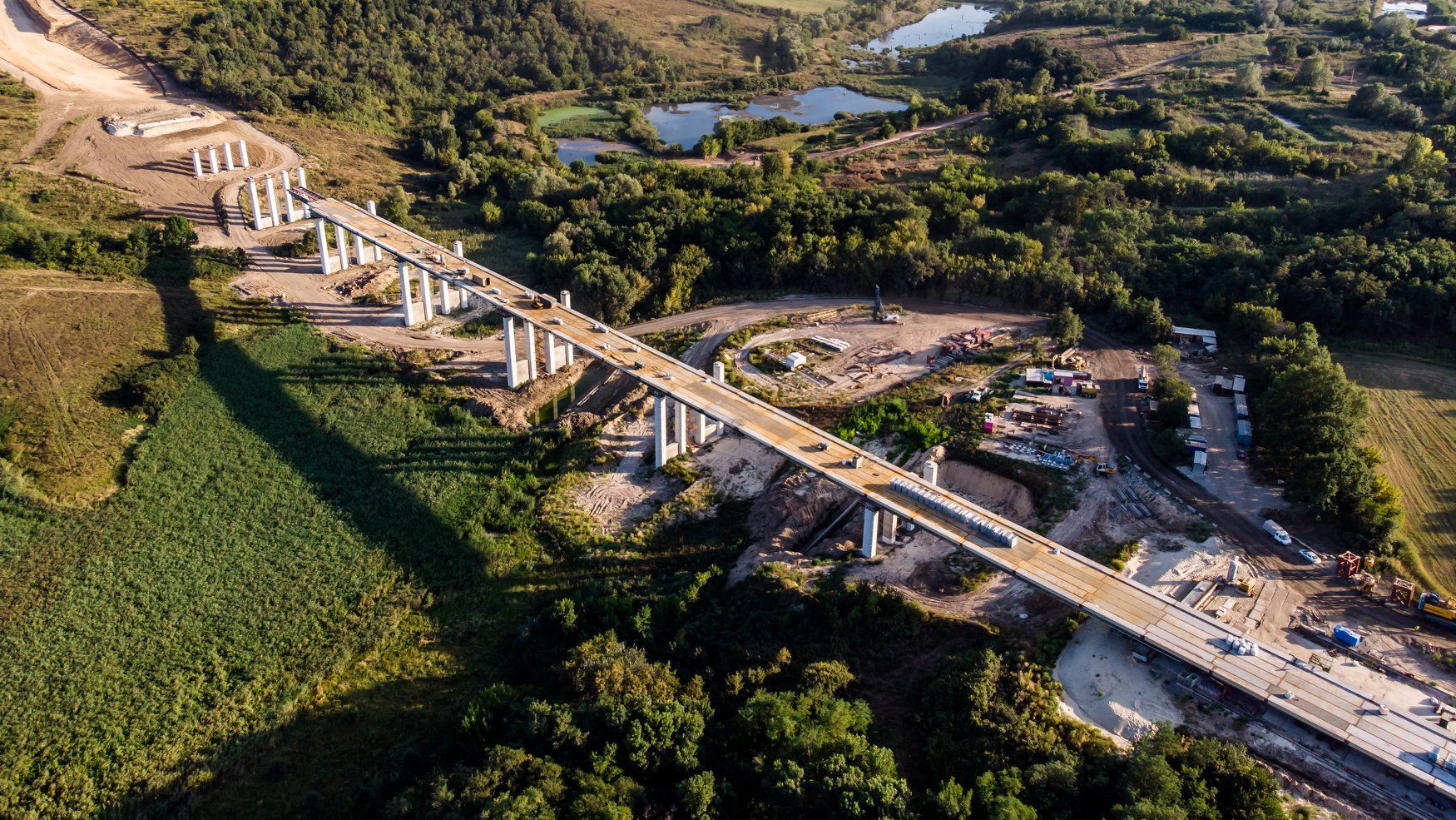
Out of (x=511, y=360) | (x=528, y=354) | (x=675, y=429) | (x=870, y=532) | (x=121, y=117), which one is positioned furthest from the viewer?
(x=121, y=117)

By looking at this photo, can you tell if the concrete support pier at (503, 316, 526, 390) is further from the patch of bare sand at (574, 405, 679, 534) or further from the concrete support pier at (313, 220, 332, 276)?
the concrete support pier at (313, 220, 332, 276)

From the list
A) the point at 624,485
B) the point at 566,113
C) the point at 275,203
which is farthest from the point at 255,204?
the point at 566,113

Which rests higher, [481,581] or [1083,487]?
[1083,487]

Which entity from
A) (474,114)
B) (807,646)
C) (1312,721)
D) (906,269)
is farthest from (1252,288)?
(474,114)

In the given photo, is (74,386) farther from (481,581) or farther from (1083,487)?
(1083,487)

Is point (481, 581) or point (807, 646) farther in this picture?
point (481, 581)

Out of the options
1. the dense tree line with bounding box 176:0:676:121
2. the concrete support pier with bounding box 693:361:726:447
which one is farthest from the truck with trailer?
the dense tree line with bounding box 176:0:676:121

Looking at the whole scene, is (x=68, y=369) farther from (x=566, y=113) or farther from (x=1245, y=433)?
(x=566, y=113)
